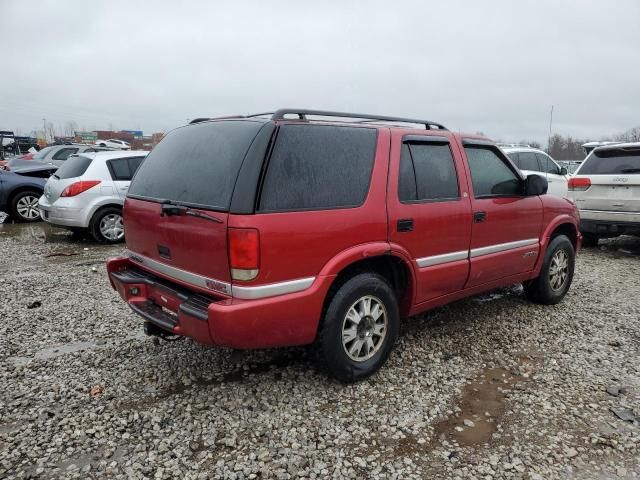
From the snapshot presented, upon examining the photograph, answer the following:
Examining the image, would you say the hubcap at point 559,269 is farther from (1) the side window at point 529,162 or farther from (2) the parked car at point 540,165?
(1) the side window at point 529,162

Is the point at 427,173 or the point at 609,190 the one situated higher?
the point at 427,173

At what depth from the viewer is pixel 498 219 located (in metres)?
4.17

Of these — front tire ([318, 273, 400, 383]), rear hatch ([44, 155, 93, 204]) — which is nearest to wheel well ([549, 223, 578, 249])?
front tire ([318, 273, 400, 383])

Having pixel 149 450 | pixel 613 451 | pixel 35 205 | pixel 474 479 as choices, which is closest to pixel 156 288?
pixel 149 450

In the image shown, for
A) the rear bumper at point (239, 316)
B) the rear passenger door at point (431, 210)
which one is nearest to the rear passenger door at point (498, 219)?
the rear passenger door at point (431, 210)

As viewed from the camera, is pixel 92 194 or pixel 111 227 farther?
pixel 111 227

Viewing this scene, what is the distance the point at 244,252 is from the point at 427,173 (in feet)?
5.63

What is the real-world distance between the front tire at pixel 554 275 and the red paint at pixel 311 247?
32.3 inches

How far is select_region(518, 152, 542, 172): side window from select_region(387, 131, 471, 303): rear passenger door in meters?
7.25

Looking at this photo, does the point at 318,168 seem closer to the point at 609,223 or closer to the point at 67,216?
the point at 609,223

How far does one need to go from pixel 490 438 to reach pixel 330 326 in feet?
3.81

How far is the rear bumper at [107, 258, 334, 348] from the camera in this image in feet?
8.89

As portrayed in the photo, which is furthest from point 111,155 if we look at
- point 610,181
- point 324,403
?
point 610,181

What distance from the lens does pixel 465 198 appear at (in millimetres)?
3895
